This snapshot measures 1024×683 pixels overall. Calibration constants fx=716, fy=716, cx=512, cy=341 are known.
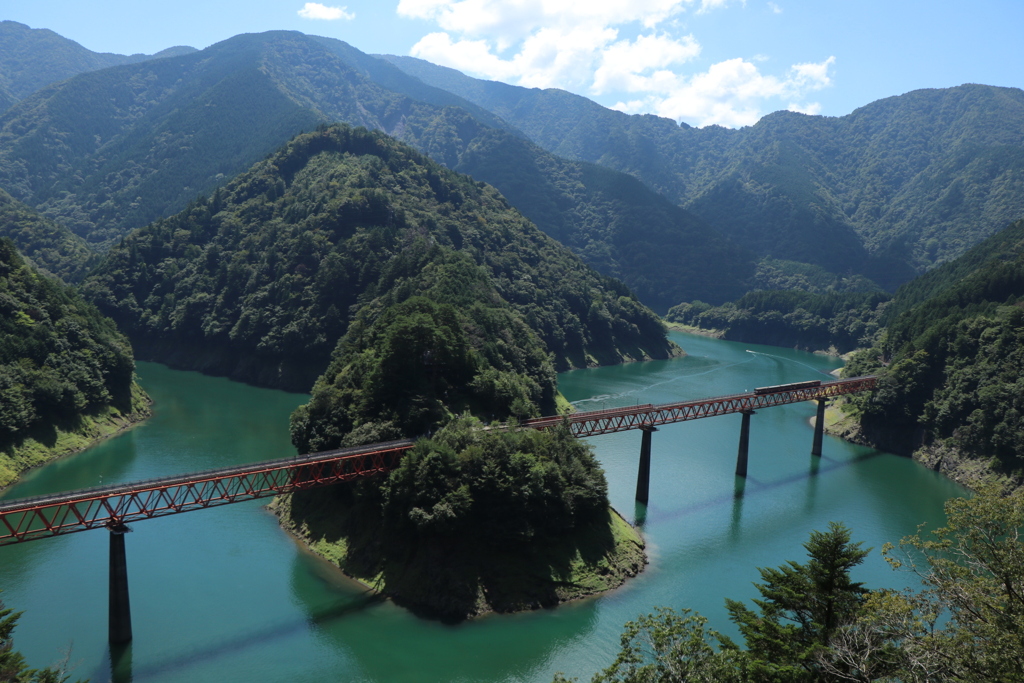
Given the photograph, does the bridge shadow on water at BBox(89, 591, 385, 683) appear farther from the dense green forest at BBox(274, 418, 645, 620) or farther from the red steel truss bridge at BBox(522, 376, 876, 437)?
the red steel truss bridge at BBox(522, 376, 876, 437)

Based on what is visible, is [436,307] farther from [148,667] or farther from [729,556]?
[148,667]

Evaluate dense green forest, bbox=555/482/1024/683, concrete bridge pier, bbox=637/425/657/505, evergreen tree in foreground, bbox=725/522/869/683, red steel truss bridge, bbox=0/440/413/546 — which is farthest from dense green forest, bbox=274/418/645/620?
dense green forest, bbox=555/482/1024/683

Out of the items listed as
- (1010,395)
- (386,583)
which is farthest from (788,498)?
(386,583)

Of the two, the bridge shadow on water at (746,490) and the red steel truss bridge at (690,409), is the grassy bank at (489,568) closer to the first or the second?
the bridge shadow on water at (746,490)

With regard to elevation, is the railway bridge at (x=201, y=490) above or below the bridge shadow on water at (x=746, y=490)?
above

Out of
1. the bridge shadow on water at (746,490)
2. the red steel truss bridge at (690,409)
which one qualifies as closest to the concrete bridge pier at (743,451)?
the bridge shadow on water at (746,490)

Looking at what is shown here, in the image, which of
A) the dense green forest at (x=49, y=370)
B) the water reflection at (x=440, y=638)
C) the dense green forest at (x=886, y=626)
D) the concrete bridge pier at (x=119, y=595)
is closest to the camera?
the dense green forest at (x=886, y=626)
